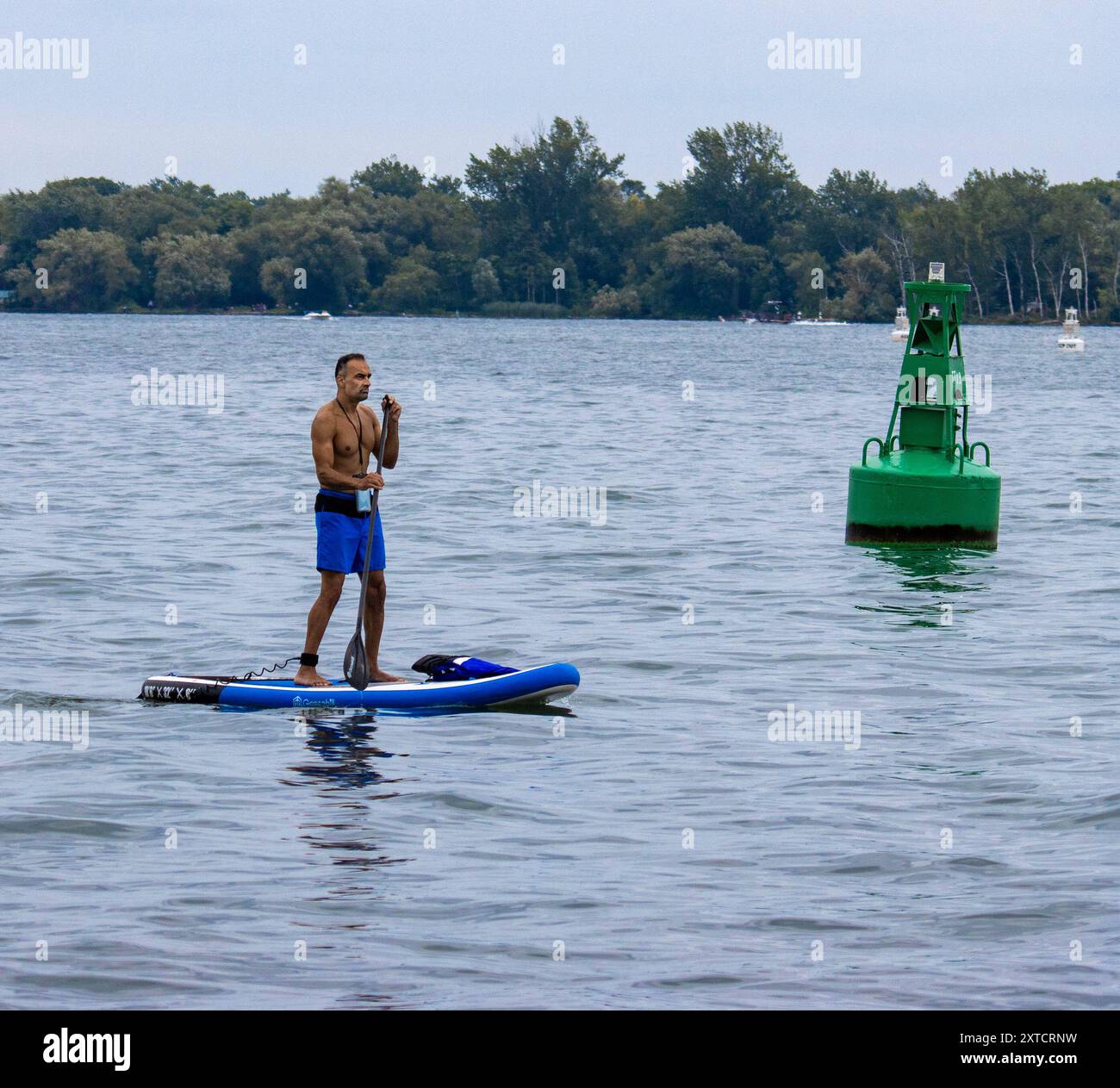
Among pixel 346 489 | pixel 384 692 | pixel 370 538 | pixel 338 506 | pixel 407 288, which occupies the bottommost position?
pixel 384 692

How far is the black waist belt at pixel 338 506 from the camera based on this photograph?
37.5ft

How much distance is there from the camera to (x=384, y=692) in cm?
1167

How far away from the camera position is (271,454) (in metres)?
34.9

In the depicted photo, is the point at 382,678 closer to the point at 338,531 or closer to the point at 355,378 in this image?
the point at 338,531

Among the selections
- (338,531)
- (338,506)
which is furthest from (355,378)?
Answer: (338,531)

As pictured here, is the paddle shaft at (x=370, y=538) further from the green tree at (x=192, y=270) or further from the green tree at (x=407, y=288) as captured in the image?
the green tree at (x=407, y=288)

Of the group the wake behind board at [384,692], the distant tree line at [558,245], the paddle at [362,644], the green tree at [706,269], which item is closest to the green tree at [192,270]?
the distant tree line at [558,245]

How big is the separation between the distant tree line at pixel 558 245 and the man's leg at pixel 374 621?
149 meters

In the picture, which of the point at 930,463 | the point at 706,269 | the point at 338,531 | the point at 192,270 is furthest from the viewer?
the point at 706,269

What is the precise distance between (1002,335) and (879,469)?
380ft

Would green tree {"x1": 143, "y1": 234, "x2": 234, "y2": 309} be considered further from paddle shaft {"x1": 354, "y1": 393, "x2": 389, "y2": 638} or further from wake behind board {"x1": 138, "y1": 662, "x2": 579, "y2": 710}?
paddle shaft {"x1": 354, "y1": 393, "x2": 389, "y2": 638}

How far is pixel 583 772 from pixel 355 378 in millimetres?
2722

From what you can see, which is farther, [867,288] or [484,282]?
[484,282]
